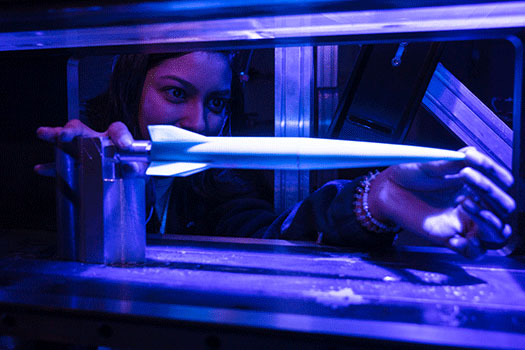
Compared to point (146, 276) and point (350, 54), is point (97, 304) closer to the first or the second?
point (146, 276)

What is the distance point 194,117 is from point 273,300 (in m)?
0.88

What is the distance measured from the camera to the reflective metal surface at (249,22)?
543mm

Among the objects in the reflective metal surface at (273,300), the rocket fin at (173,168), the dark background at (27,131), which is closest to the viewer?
the reflective metal surface at (273,300)

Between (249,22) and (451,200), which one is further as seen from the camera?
(451,200)

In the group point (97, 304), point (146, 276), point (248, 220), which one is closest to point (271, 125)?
point (248, 220)

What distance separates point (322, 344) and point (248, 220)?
0.89 m

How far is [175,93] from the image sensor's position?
1.30m

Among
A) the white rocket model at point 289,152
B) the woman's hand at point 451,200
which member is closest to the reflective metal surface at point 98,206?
the white rocket model at point 289,152

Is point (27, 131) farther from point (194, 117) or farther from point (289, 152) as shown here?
point (289, 152)

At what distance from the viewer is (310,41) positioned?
75cm

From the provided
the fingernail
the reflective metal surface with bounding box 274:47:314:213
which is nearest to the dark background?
the reflective metal surface with bounding box 274:47:314:213

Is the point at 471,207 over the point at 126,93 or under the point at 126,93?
under

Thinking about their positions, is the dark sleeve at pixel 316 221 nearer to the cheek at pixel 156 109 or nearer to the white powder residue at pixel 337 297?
the white powder residue at pixel 337 297

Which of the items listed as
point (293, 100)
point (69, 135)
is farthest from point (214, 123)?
point (69, 135)
